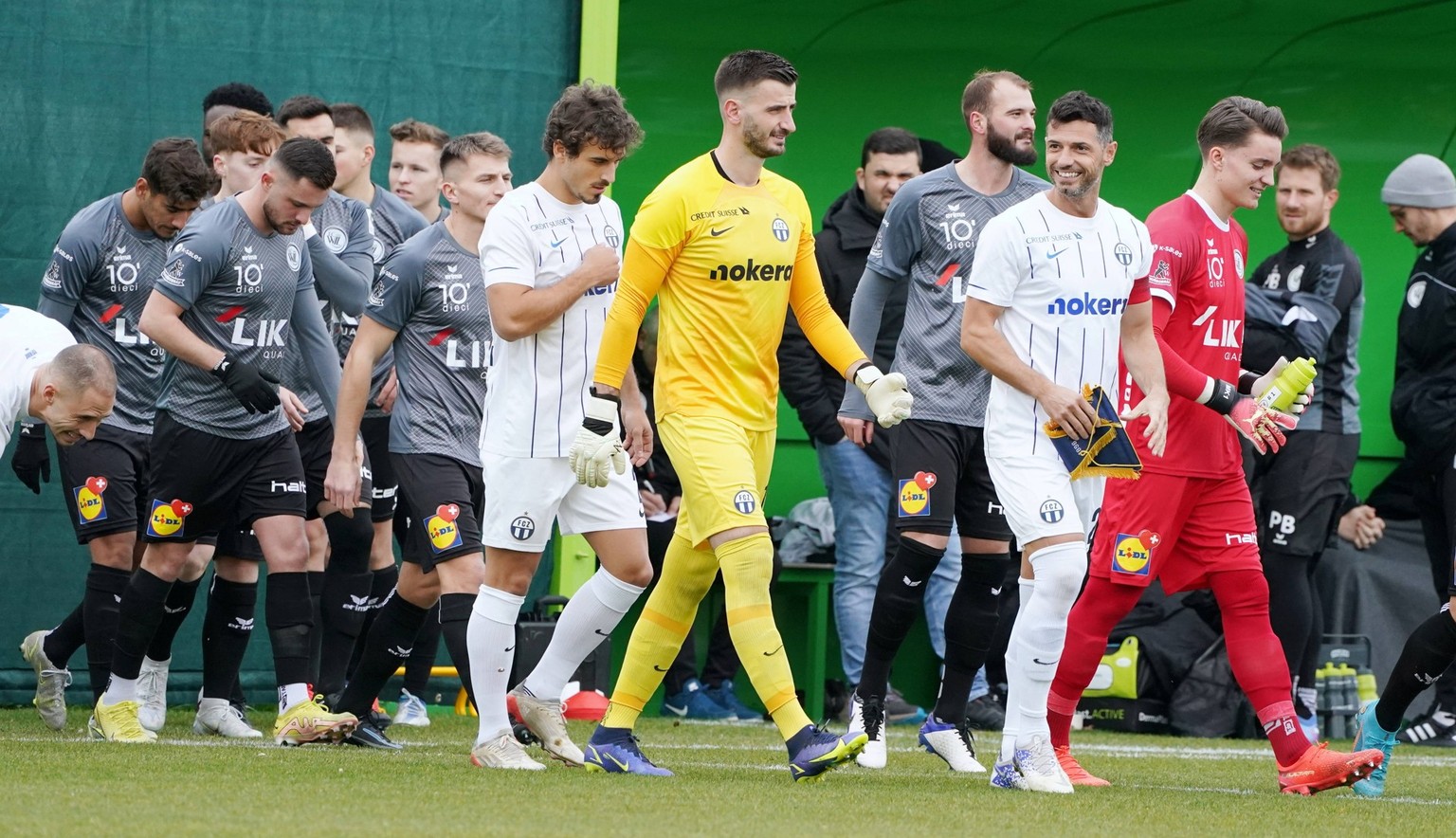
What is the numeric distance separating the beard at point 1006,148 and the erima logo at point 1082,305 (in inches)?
42.2

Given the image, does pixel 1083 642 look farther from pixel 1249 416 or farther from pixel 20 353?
pixel 20 353

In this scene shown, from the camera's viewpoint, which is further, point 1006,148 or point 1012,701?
point 1006,148

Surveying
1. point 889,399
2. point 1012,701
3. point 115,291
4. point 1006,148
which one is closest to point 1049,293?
point 889,399

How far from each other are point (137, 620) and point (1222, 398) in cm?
391

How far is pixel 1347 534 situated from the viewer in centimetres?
1031

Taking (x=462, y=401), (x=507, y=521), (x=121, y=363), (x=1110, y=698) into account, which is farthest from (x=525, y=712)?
(x=1110, y=698)

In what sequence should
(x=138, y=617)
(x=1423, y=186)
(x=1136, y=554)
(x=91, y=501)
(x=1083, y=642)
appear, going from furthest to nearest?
(x=1423, y=186) → (x=91, y=501) → (x=138, y=617) → (x=1083, y=642) → (x=1136, y=554)

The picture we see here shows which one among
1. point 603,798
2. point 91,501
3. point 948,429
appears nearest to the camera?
point 603,798

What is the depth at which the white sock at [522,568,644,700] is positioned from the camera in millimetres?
6574

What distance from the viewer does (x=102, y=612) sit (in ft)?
25.5

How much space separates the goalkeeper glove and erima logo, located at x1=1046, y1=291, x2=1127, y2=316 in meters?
0.47

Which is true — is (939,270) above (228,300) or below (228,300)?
above

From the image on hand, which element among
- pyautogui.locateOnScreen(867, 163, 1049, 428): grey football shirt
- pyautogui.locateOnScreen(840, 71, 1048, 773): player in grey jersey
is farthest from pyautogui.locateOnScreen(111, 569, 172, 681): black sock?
pyautogui.locateOnScreen(867, 163, 1049, 428): grey football shirt

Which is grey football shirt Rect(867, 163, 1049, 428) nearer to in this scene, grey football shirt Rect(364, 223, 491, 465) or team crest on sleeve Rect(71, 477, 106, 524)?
grey football shirt Rect(364, 223, 491, 465)
